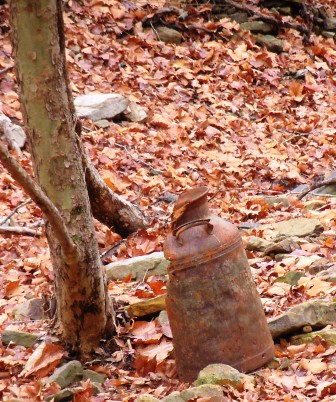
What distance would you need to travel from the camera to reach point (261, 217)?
6762 mm

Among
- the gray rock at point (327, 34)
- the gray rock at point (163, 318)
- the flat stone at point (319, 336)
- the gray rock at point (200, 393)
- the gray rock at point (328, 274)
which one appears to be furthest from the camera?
the gray rock at point (327, 34)

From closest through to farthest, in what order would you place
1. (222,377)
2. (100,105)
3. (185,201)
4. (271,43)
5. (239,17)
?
(222,377), (185,201), (100,105), (271,43), (239,17)

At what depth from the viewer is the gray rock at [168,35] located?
1091 centimetres

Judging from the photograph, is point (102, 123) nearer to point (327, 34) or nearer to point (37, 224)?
point (37, 224)

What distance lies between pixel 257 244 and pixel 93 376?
2.04 m

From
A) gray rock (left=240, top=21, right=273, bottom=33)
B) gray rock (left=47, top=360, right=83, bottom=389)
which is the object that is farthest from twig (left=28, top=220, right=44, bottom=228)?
gray rock (left=240, top=21, right=273, bottom=33)

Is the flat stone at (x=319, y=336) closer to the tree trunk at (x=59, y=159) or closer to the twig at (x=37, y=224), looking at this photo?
the tree trunk at (x=59, y=159)

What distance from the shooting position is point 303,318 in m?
3.91

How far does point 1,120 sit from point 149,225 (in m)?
2.30

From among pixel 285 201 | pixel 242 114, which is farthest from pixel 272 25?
pixel 285 201

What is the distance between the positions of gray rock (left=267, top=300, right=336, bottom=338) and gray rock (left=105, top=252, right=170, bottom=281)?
1.21m

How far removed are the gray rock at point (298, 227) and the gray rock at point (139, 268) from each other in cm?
126

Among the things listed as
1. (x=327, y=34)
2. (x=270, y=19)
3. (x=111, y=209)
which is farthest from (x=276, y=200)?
(x=327, y=34)

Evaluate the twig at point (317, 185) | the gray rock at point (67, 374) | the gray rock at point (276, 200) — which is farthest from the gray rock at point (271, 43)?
the gray rock at point (67, 374)
